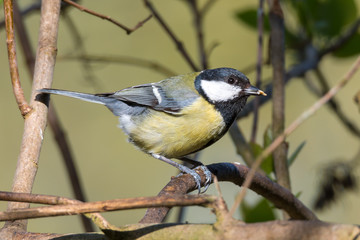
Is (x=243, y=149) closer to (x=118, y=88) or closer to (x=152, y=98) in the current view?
(x=152, y=98)

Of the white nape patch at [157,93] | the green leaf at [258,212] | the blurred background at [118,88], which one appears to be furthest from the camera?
the blurred background at [118,88]

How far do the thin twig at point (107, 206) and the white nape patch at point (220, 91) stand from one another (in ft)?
3.65

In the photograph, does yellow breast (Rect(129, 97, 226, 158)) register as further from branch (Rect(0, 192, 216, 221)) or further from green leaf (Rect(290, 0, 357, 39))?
branch (Rect(0, 192, 216, 221))

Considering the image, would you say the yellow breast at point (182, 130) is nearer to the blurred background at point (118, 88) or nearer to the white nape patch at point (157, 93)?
the white nape patch at point (157, 93)

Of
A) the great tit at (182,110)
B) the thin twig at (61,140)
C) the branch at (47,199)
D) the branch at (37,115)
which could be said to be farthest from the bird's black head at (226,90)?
the branch at (47,199)

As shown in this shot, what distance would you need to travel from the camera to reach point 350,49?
6.96ft

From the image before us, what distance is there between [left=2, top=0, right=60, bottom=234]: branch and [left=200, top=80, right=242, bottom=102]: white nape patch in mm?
679

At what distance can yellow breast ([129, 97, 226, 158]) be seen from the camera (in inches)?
68.6

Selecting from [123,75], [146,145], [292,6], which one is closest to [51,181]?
[123,75]

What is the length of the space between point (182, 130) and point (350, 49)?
0.85 meters

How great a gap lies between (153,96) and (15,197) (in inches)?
44.6

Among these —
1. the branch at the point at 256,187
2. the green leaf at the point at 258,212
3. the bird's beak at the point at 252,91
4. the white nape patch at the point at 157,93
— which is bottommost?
the green leaf at the point at 258,212

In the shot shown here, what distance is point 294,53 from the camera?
7.64 ft

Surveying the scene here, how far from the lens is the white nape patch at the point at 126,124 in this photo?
190cm
